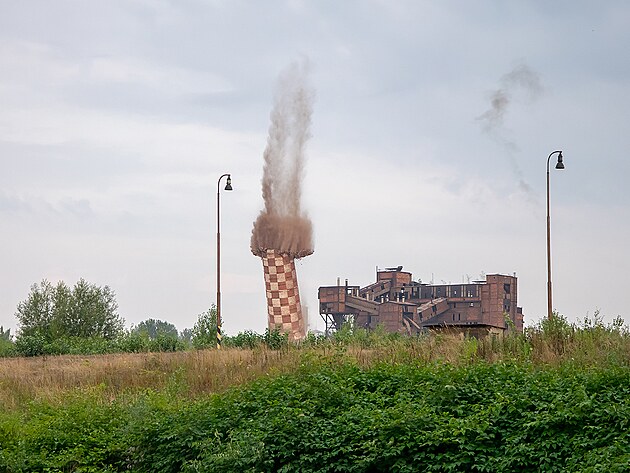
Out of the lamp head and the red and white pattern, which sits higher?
the lamp head

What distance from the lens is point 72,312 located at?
60938 millimetres

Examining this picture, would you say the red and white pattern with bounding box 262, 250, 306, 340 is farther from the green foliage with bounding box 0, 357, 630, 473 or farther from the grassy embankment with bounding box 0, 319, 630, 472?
the green foliage with bounding box 0, 357, 630, 473

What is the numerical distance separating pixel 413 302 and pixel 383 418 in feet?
263

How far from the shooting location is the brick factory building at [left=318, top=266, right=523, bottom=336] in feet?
293

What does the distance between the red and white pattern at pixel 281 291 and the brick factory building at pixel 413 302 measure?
35376 mm

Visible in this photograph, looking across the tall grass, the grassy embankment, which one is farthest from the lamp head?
the grassy embankment

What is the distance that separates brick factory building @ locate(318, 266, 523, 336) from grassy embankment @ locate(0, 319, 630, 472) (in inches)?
2662

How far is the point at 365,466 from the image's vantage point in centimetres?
1320

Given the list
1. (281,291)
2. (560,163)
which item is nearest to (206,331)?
(281,291)

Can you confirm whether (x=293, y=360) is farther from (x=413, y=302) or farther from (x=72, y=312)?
(x=413, y=302)

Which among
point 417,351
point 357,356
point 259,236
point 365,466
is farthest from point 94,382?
point 259,236

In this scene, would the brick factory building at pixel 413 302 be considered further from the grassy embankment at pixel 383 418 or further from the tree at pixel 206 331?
the grassy embankment at pixel 383 418

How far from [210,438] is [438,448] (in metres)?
4.11

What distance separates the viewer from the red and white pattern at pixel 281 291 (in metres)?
50.9
